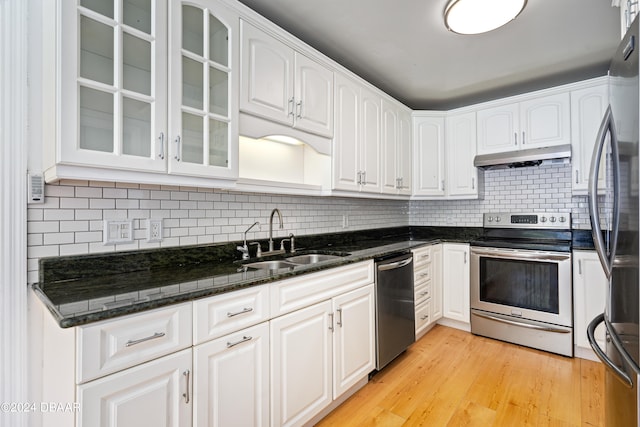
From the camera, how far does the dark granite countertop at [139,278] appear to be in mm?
1047

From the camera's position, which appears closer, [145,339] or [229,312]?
[145,339]

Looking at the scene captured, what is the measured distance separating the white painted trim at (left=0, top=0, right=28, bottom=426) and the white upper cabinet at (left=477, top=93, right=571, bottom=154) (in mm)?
3613

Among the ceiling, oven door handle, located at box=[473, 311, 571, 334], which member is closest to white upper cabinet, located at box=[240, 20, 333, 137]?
the ceiling

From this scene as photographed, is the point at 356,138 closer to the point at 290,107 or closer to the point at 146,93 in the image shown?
the point at 290,107

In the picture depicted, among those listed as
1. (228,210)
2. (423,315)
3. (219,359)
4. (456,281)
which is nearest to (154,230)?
(228,210)

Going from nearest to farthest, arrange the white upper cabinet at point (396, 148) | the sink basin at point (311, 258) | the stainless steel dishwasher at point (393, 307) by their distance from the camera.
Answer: the stainless steel dishwasher at point (393, 307) → the sink basin at point (311, 258) → the white upper cabinet at point (396, 148)

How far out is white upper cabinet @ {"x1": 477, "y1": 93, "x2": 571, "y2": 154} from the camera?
116 inches

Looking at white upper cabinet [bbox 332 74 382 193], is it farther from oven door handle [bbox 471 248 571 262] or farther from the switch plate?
the switch plate

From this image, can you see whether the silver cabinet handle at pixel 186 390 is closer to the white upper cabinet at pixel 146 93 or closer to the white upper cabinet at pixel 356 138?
the white upper cabinet at pixel 146 93

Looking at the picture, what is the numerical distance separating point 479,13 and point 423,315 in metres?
2.43

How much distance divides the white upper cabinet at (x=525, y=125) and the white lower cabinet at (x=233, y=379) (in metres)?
3.02

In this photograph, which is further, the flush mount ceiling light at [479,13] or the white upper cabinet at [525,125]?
the white upper cabinet at [525,125]

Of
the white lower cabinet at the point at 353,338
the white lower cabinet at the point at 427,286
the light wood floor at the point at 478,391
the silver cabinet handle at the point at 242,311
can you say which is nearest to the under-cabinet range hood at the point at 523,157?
the white lower cabinet at the point at 427,286

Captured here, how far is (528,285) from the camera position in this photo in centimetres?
283
